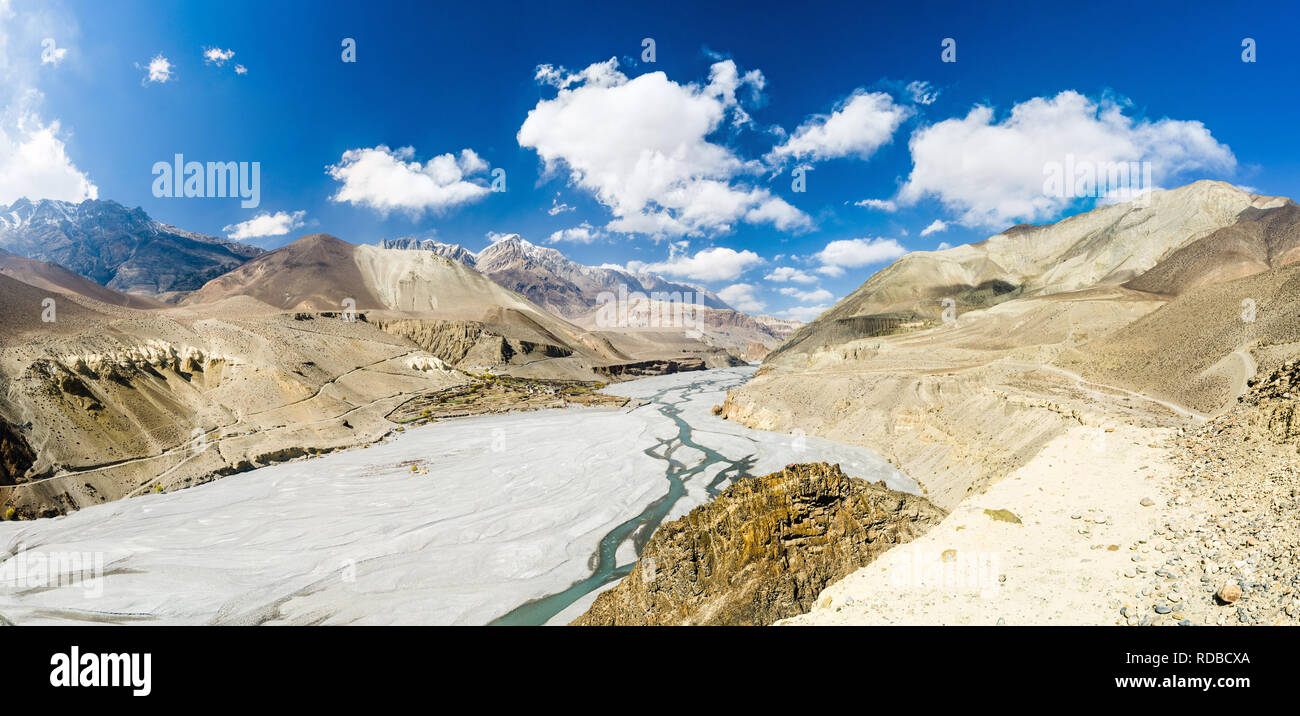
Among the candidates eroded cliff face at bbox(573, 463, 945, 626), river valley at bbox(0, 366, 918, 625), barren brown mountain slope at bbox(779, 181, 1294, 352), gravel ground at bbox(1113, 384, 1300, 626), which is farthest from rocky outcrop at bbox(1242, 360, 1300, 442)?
barren brown mountain slope at bbox(779, 181, 1294, 352)

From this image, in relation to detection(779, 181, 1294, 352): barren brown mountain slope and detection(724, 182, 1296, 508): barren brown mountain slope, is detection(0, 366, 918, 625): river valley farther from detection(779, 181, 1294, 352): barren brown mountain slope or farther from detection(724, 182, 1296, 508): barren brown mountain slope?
detection(779, 181, 1294, 352): barren brown mountain slope

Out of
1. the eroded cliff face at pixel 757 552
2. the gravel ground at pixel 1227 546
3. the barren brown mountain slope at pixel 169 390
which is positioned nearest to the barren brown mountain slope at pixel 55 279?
the barren brown mountain slope at pixel 169 390

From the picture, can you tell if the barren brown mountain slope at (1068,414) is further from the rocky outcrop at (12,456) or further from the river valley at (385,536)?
the rocky outcrop at (12,456)

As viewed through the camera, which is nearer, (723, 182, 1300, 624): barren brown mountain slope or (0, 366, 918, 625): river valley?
(723, 182, 1300, 624): barren brown mountain slope

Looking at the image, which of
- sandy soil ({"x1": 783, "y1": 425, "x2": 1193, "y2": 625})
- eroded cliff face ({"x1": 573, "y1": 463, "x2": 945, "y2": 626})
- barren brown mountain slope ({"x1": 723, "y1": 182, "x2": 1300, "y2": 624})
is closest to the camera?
sandy soil ({"x1": 783, "y1": 425, "x2": 1193, "y2": 625})

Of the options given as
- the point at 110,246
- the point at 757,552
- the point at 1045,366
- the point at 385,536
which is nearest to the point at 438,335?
the point at 385,536
